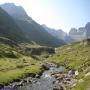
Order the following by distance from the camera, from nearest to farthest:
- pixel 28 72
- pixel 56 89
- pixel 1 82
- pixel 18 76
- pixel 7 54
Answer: pixel 56 89, pixel 1 82, pixel 18 76, pixel 28 72, pixel 7 54

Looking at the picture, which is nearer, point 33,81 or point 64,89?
point 64,89

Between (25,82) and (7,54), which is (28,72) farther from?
(7,54)

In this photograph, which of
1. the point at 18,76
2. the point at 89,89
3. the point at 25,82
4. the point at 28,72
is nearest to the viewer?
the point at 89,89

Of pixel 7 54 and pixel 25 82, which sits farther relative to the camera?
pixel 7 54

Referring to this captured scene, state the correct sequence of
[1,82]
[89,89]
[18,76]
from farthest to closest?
1. [18,76]
2. [1,82]
3. [89,89]

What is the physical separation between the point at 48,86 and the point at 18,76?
16683mm

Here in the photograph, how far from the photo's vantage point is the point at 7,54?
16275cm

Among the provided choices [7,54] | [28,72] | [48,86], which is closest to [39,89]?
[48,86]

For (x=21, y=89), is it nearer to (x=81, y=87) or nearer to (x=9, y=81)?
(x=9, y=81)

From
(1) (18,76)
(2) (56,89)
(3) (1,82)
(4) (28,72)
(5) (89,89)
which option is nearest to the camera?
(5) (89,89)

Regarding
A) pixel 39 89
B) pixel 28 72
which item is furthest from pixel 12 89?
pixel 28 72

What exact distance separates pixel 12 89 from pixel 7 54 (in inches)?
3528

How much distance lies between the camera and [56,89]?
73438 mm

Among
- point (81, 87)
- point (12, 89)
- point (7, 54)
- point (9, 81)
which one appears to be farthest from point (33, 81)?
point (7, 54)
